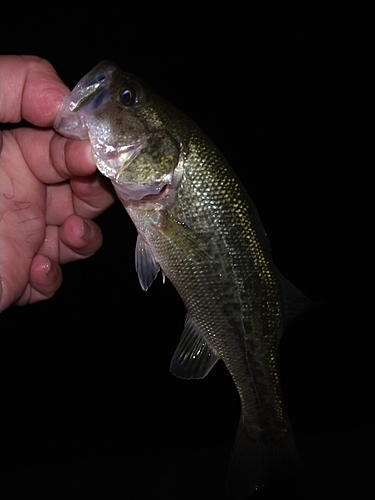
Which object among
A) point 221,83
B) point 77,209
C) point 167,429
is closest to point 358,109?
point 221,83

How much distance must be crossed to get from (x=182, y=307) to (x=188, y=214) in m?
3.70

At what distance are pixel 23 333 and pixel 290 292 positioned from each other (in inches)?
150

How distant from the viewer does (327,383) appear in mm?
4719

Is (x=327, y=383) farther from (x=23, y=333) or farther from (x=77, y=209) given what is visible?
(x=77, y=209)

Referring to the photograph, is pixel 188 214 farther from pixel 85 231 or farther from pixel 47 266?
pixel 47 266

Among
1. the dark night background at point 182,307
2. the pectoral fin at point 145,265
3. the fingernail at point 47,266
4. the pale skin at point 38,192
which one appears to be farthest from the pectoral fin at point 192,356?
the dark night background at point 182,307

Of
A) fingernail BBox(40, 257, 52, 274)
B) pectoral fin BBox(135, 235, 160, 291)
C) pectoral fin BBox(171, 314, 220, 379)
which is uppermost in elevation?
pectoral fin BBox(135, 235, 160, 291)

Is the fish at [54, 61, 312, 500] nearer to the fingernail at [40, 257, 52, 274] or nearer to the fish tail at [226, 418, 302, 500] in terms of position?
the fish tail at [226, 418, 302, 500]

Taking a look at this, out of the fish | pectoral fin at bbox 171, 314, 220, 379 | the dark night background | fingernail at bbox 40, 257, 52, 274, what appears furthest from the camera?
the dark night background

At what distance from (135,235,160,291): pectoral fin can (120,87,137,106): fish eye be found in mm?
403

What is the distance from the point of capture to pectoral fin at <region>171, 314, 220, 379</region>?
5.01ft

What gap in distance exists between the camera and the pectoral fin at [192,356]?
1.53m

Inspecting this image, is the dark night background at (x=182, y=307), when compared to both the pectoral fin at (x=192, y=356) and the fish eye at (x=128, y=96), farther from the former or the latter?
the fish eye at (x=128, y=96)

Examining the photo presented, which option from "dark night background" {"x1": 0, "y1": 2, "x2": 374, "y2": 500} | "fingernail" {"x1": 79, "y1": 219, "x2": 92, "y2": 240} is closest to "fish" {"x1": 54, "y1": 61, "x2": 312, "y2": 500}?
"fingernail" {"x1": 79, "y1": 219, "x2": 92, "y2": 240}
